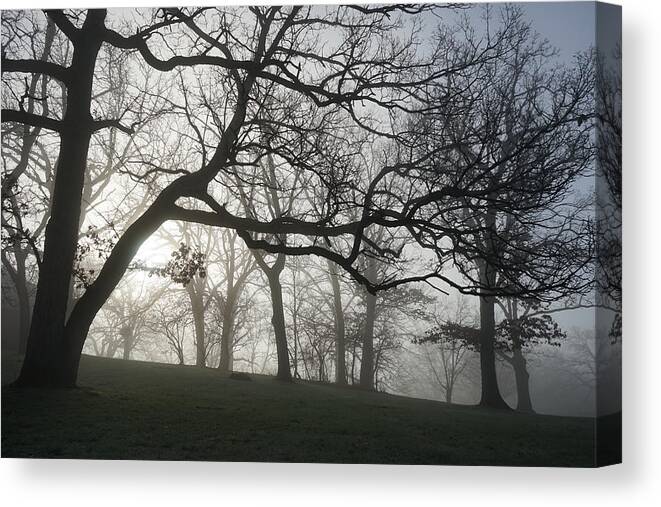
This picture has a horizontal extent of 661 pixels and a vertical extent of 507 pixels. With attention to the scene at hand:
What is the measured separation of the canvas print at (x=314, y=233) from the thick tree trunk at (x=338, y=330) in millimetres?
20

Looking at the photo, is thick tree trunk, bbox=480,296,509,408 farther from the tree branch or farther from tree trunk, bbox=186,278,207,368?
the tree branch

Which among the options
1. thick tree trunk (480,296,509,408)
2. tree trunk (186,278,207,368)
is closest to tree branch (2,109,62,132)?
tree trunk (186,278,207,368)

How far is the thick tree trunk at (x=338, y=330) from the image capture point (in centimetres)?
621

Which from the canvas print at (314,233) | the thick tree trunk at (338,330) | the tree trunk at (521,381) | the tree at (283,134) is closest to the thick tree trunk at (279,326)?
the canvas print at (314,233)

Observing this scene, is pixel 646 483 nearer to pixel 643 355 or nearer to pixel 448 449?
pixel 643 355

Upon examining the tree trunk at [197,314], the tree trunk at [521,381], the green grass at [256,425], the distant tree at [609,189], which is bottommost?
the green grass at [256,425]

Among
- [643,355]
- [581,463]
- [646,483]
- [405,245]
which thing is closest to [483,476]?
[581,463]

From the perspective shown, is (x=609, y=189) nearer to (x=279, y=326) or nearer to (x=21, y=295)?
(x=279, y=326)

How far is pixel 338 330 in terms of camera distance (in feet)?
20.5

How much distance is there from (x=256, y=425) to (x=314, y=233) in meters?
1.97

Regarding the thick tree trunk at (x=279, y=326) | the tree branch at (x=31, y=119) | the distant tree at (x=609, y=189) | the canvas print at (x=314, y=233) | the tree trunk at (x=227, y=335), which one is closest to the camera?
the distant tree at (x=609, y=189)

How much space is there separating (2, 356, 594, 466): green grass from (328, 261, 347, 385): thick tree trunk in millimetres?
211

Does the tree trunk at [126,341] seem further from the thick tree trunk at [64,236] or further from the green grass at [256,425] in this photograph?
the thick tree trunk at [64,236]

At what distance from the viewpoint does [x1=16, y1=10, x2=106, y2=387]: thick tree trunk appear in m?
6.16
